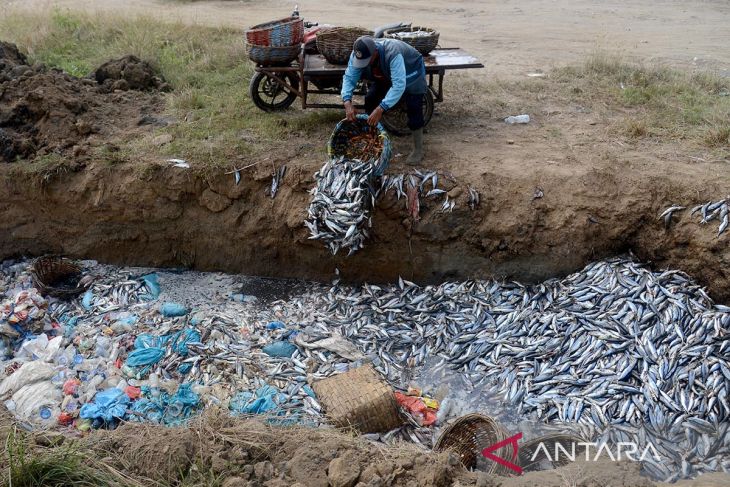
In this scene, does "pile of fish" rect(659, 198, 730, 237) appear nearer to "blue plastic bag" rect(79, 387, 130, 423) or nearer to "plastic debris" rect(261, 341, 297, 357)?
"plastic debris" rect(261, 341, 297, 357)

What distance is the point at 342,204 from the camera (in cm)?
752

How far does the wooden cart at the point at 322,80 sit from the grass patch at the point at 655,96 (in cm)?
260

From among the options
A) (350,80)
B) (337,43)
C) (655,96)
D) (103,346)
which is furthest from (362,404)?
(655,96)

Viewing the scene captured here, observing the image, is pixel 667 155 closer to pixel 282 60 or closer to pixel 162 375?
pixel 282 60

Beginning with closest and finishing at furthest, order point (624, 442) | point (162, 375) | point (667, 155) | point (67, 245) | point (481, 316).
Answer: point (624, 442) < point (162, 375) < point (481, 316) < point (667, 155) < point (67, 245)

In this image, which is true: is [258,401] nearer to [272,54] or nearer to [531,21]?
[272,54]

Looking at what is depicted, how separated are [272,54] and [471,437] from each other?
595 centimetres

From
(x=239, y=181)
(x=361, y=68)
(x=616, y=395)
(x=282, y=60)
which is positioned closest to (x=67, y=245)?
(x=239, y=181)

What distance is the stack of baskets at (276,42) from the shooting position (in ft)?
28.9

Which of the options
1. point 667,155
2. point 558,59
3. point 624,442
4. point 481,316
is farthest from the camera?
point 558,59

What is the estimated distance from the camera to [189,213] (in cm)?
864

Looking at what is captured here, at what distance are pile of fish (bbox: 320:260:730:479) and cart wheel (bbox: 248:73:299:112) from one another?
348cm

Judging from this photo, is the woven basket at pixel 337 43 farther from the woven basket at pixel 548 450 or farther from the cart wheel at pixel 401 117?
the woven basket at pixel 548 450

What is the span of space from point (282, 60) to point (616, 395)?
6.25 m
